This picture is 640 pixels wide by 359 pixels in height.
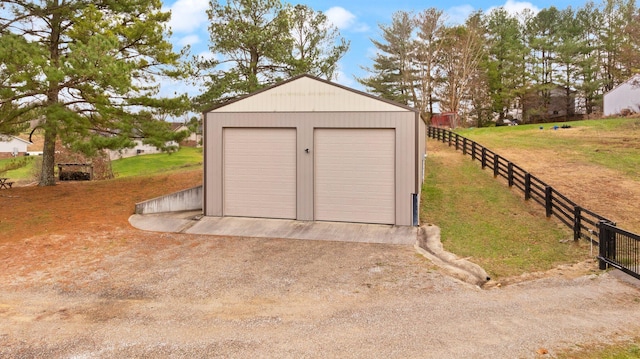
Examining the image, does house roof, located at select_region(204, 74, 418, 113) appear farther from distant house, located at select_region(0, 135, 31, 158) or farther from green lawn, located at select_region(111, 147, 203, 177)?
distant house, located at select_region(0, 135, 31, 158)

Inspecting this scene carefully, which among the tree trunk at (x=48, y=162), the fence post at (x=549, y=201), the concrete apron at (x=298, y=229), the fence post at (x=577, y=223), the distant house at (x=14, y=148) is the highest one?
the distant house at (x=14, y=148)

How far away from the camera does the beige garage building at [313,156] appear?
453 inches

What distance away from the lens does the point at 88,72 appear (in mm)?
11359

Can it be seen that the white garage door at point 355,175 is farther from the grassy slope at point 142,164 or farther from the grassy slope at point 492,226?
the grassy slope at point 142,164

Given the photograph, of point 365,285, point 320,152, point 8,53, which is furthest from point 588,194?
point 8,53

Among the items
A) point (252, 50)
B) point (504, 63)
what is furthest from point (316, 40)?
point (504, 63)

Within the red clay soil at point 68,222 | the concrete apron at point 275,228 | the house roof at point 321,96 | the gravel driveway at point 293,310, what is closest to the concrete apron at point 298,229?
the concrete apron at point 275,228

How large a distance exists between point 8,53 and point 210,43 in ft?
38.0

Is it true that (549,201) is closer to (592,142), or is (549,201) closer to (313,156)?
(313,156)

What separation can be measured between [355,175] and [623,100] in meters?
32.5

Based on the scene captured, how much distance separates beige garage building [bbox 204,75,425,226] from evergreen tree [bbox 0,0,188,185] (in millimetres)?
3524

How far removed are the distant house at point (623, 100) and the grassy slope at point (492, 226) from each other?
948 inches

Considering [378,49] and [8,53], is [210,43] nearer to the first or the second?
[8,53]

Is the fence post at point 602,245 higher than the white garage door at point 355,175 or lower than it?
lower
